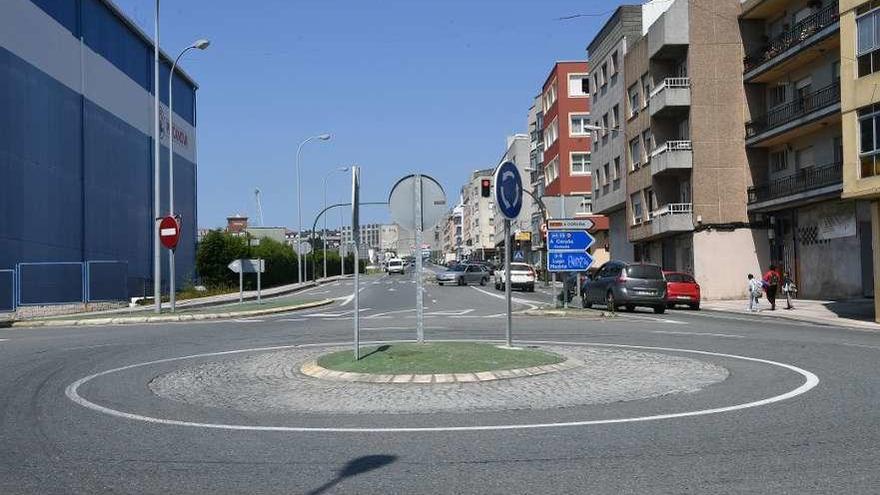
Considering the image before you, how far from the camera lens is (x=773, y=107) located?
123 feet

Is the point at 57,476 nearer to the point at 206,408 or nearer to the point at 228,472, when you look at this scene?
the point at 228,472

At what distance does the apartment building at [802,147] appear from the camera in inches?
1229

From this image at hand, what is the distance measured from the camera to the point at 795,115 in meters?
33.4

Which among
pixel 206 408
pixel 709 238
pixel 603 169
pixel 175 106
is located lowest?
pixel 206 408

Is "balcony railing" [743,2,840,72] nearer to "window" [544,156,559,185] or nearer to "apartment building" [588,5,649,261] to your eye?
"apartment building" [588,5,649,261]

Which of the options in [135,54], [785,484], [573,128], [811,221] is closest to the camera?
[785,484]

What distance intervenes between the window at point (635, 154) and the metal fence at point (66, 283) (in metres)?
27.0

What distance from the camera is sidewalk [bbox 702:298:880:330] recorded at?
75.9ft

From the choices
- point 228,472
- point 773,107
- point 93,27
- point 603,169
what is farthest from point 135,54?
point 228,472

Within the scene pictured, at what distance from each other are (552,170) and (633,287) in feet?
145

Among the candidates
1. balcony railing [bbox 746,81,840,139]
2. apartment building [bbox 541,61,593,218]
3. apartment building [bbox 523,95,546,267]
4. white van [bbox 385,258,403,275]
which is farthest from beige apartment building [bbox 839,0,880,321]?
white van [bbox 385,258,403,275]

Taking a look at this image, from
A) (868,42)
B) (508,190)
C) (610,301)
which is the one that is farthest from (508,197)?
(610,301)

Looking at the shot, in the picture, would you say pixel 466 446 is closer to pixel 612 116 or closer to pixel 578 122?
pixel 612 116

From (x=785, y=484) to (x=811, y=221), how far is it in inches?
1260
